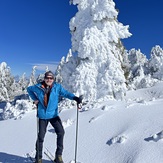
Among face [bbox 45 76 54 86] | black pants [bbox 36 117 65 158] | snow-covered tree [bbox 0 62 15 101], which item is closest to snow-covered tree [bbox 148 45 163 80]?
snow-covered tree [bbox 0 62 15 101]

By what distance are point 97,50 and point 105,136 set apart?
11.5 metres

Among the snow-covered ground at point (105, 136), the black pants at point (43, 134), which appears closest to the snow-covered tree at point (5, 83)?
the snow-covered ground at point (105, 136)

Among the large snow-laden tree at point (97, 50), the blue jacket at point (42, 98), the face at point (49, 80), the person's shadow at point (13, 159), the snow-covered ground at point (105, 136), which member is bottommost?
the person's shadow at point (13, 159)

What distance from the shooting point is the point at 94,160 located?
18.1 feet

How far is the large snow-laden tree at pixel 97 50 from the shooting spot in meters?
16.8

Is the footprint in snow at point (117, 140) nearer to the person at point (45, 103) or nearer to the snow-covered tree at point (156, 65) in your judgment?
the person at point (45, 103)

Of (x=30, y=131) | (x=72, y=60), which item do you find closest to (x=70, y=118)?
(x=30, y=131)

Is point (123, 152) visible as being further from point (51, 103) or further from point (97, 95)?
point (97, 95)

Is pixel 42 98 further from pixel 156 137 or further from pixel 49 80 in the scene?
pixel 156 137

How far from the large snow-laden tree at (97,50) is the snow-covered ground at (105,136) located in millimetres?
7500

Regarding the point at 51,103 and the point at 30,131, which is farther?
the point at 30,131

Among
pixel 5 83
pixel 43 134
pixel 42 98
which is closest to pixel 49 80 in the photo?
pixel 42 98

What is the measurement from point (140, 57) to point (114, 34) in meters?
37.1

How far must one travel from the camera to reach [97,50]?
57.1 ft
